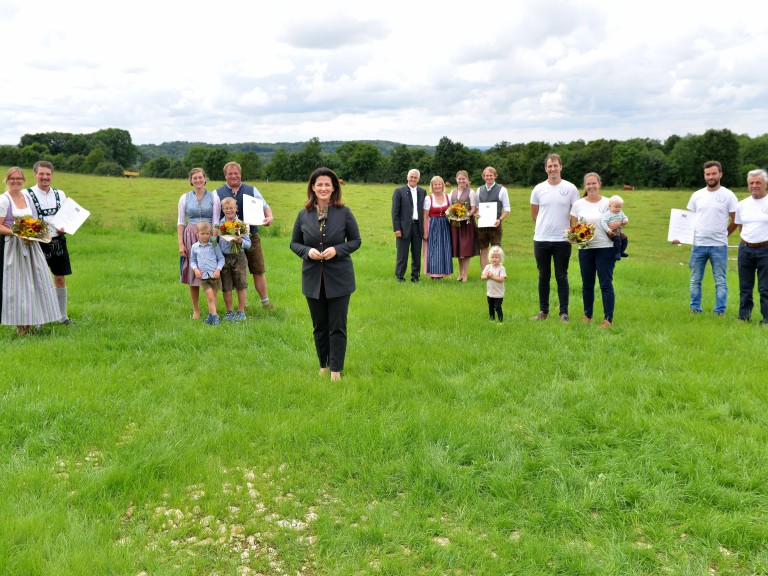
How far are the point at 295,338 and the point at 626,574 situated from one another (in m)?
5.38

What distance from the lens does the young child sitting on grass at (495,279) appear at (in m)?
8.23

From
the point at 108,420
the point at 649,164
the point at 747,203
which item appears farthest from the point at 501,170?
the point at 108,420

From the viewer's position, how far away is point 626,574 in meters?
3.20

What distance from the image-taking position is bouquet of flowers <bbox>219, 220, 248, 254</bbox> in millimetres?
8188

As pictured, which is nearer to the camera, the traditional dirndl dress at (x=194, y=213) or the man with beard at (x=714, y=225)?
the traditional dirndl dress at (x=194, y=213)

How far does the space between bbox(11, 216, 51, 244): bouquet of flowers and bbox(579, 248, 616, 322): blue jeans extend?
7505 mm

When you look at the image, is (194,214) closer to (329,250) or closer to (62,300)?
(62,300)

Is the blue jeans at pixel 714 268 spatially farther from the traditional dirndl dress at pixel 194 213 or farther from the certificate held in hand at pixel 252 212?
the traditional dirndl dress at pixel 194 213

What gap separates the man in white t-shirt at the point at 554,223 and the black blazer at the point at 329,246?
145 inches

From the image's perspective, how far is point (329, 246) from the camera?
19.2 feet

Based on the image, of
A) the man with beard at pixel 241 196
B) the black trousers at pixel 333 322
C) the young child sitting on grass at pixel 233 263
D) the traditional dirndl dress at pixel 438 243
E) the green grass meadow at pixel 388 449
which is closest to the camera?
the green grass meadow at pixel 388 449

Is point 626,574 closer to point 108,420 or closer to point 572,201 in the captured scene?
point 108,420

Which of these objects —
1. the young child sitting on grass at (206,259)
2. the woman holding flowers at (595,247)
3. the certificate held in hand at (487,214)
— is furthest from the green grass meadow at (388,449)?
the certificate held in hand at (487,214)

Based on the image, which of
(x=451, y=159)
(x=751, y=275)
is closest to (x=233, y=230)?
(x=751, y=275)
